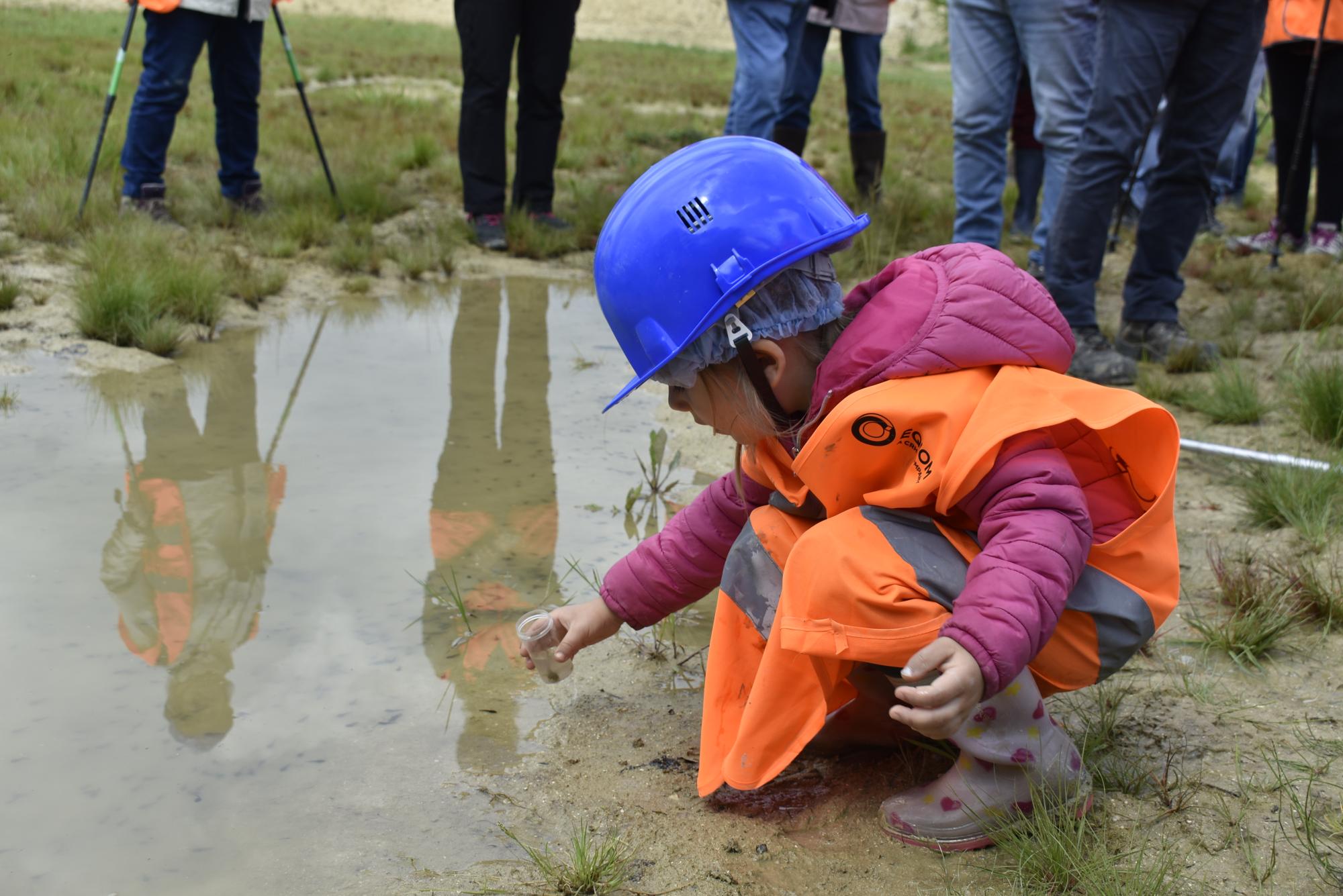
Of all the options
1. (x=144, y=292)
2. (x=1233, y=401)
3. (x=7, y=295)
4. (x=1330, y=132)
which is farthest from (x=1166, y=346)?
(x=7, y=295)

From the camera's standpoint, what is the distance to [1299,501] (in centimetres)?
283

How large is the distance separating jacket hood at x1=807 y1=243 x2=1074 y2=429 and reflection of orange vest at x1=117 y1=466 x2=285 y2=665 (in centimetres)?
137

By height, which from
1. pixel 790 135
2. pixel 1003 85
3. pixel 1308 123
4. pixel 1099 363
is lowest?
pixel 1099 363

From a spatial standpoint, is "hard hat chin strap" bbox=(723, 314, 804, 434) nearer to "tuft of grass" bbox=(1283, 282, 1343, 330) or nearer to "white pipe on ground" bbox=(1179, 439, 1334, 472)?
"white pipe on ground" bbox=(1179, 439, 1334, 472)

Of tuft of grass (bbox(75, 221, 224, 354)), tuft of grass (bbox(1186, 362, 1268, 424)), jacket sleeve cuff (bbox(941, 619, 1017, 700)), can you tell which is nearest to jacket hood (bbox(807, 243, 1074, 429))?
jacket sleeve cuff (bbox(941, 619, 1017, 700))

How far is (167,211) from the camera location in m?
5.57

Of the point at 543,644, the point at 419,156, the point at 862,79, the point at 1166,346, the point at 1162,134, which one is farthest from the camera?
the point at 419,156

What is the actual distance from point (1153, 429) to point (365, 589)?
5.47 ft

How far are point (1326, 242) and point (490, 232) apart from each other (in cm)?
456

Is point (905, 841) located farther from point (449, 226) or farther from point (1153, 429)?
point (449, 226)

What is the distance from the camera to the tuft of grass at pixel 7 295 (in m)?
4.08

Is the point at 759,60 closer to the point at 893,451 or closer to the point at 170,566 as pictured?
the point at 170,566

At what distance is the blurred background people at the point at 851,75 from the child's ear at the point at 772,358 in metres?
4.51

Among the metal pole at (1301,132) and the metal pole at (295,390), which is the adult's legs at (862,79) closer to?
the metal pole at (1301,132)
